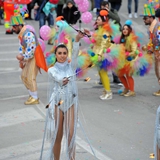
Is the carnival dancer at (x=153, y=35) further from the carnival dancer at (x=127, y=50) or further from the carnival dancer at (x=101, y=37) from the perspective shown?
the carnival dancer at (x=101, y=37)

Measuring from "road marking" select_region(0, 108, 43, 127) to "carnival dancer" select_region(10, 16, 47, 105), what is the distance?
51cm

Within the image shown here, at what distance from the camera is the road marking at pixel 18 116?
9172 mm

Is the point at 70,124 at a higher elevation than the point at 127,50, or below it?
below

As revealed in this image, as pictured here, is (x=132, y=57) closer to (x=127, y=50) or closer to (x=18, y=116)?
(x=127, y=50)

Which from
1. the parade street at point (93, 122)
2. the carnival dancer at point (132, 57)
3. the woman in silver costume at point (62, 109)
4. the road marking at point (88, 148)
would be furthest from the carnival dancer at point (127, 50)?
the woman in silver costume at point (62, 109)

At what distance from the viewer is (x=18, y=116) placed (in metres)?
9.54

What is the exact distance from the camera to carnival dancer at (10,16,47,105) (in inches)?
395

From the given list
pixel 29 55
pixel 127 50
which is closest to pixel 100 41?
pixel 127 50

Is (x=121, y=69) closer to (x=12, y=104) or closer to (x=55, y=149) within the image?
(x=12, y=104)

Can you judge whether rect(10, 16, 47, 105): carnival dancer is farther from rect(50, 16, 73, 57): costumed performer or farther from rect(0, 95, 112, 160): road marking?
rect(50, 16, 73, 57): costumed performer

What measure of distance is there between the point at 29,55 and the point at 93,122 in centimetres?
191

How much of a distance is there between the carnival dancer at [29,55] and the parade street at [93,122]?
1.27ft

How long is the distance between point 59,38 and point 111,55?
1384mm

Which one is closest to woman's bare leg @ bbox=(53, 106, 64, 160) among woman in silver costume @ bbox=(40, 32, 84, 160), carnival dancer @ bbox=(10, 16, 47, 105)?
woman in silver costume @ bbox=(40, 32, 84, 160)
